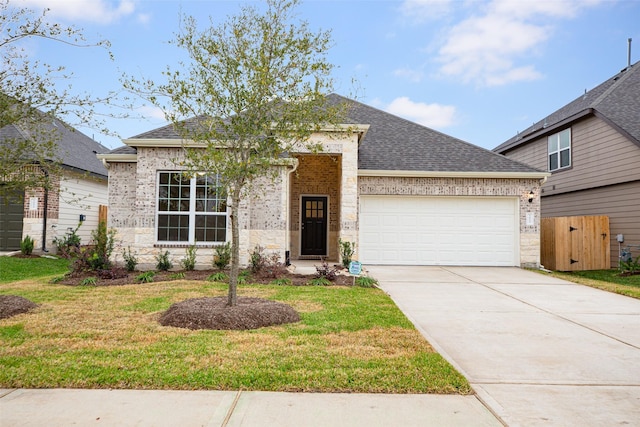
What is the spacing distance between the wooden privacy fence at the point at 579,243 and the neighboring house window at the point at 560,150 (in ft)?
10.4

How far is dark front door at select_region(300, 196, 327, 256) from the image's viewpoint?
16078 mm

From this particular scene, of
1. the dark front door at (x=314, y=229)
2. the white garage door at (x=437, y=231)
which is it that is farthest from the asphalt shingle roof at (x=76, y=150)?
the white garage door at (x=437, y=231)

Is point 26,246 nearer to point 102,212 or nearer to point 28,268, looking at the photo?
point 28,268

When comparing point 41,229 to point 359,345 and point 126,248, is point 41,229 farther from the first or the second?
point 359,345

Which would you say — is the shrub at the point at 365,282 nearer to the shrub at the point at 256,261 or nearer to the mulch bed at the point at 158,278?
the mulch bed at the point at 158,278

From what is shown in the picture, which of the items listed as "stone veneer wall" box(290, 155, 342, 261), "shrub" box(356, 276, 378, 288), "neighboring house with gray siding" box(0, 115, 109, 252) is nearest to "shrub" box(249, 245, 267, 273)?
"shrub" box(356, 276, 378, 288)

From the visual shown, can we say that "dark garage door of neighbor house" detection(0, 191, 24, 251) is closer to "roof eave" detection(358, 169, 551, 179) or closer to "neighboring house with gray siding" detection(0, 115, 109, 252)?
"neighboring house with gray siding" detection(0, 115, 109, 252)

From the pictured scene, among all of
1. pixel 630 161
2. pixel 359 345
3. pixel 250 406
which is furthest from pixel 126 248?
pixel 630 161

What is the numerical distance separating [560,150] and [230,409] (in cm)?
1740

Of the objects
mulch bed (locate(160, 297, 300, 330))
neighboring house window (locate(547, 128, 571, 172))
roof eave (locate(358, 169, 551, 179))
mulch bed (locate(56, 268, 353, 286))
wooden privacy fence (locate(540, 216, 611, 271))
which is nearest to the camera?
mulch bed (locate(160, 297, 300, 330))

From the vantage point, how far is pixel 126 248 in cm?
1169

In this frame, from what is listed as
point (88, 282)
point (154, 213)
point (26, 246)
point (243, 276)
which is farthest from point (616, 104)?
point (26, 246)

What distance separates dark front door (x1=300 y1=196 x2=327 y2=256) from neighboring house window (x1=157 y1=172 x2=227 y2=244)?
5.03 m

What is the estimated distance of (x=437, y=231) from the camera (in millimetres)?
13672
